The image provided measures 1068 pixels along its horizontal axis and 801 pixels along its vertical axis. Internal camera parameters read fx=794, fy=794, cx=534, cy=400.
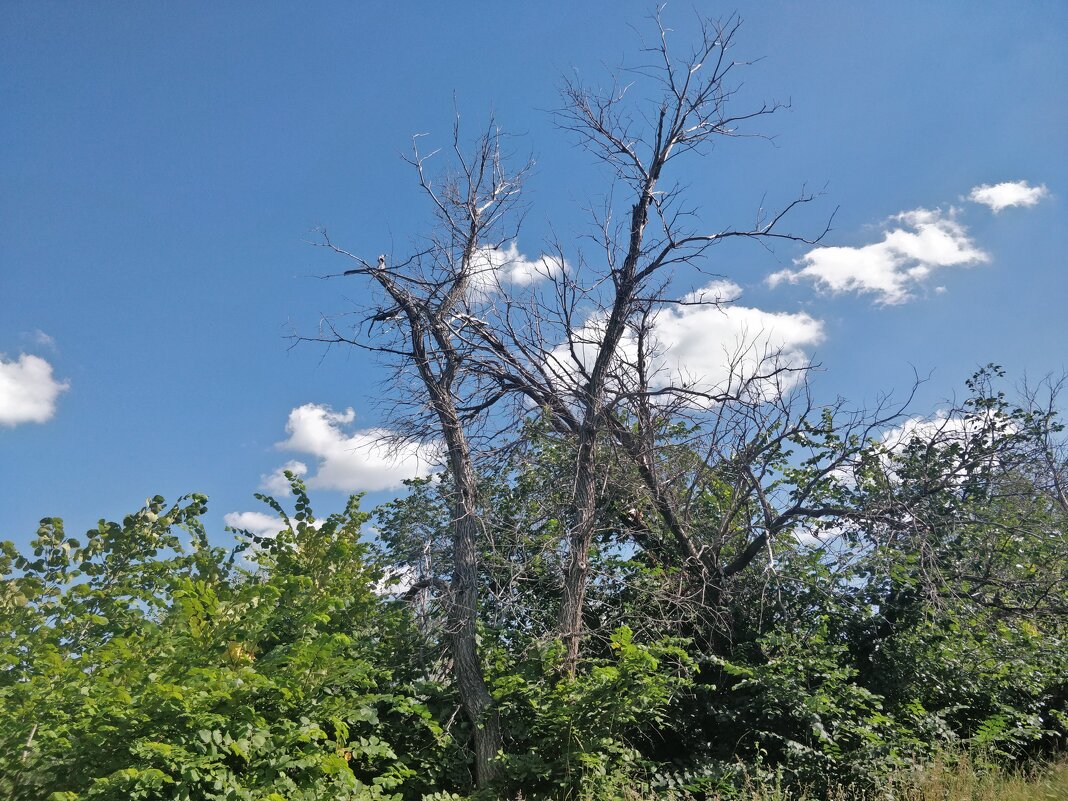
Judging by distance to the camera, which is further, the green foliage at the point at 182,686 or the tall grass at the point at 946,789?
the tall grass at the point at 946,789

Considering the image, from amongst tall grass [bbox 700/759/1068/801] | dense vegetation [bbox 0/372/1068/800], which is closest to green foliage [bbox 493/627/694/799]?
dense vegetation [bbox 0/372/1068/800]

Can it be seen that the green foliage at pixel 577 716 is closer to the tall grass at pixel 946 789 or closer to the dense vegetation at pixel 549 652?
the dense vegetation at pixel 549 652

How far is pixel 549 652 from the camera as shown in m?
7.30

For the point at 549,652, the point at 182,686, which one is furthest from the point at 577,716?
the point at 182,686

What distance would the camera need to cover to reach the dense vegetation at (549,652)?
17.3 ft

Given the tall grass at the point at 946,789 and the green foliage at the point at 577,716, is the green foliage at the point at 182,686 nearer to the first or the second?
the green foliage at the point at 577,716

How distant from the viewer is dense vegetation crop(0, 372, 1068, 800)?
5.27 metres

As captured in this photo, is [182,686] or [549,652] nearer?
[182,686]

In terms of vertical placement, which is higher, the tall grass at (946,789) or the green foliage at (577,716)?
the green foliage at (577,716)

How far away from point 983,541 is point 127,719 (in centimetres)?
902

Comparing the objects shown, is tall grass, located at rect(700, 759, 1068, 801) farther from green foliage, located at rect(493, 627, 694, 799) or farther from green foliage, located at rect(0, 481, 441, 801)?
green foliage, located at rect(0, 481, 441, 801)

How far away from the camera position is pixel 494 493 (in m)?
9.29

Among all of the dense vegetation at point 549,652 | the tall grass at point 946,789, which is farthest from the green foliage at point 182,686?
the tall grass at point 946,789

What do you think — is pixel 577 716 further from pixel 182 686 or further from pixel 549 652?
pixel 182 686
